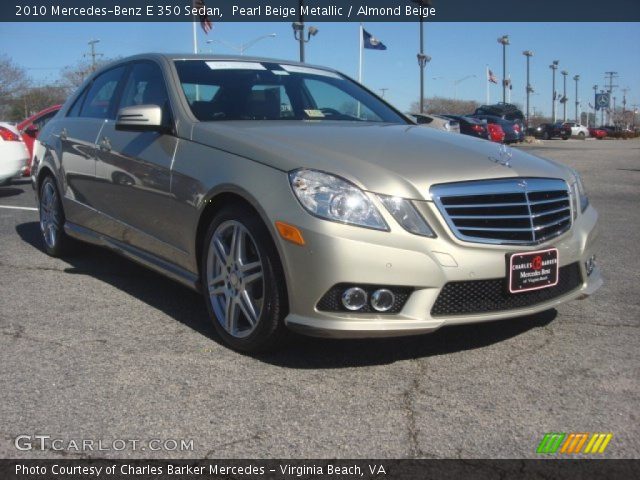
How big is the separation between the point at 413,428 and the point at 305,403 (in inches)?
19.2

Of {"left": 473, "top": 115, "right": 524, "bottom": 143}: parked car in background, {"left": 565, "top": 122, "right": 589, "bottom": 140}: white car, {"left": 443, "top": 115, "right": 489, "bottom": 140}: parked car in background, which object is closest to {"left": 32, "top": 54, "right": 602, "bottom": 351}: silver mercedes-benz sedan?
{"left": 443, "top": 115, "right": 489, "bottom": 140}: parked car in background

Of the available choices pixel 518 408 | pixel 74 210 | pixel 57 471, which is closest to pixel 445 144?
pixel 518 408

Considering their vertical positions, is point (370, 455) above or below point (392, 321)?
below

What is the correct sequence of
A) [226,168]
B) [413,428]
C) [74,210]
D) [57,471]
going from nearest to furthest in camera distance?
[57,471]
[413,428]
[226,168]
[74,210]

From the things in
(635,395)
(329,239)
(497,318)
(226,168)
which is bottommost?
(635,395)

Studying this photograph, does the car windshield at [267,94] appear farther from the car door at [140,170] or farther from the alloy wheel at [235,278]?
the alloy wheel at [235,278]

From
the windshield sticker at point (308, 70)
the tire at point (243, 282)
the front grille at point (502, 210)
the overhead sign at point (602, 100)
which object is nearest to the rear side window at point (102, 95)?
the windshield sticker at point (308, 70)

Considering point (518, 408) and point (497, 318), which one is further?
point (497, 318)

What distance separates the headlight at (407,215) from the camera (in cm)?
333

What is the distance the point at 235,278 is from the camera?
12.4ft

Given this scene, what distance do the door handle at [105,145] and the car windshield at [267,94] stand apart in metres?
0.75

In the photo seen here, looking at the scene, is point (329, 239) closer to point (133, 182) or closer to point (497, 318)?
point (497, 318)

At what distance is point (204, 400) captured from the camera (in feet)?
10.3

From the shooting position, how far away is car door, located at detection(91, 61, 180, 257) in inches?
171
